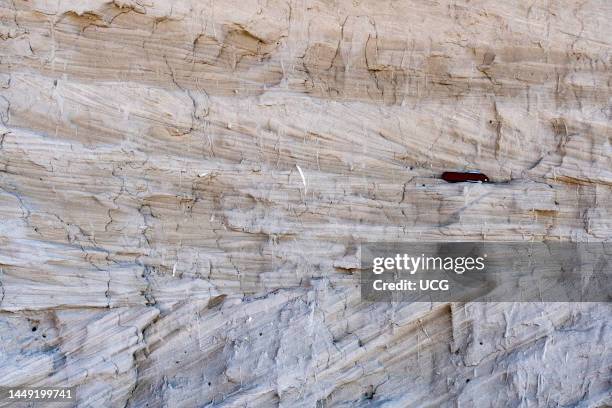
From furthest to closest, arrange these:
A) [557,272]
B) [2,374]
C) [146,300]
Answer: [557,272] < [146,300] < [2,374]

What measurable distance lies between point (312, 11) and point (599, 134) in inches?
68.1

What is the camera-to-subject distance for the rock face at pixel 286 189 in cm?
368

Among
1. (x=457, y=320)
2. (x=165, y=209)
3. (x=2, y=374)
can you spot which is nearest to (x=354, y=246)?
(x=457, y=320)

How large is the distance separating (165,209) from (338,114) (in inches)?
41.5

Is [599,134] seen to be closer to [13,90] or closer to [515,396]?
[515,396]

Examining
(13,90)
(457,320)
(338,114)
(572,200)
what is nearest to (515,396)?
(457,320)

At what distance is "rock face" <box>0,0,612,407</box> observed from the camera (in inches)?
145

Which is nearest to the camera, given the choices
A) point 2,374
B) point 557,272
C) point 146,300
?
point 2,374

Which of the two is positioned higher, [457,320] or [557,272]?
[557,272]

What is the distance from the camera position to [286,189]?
387cm

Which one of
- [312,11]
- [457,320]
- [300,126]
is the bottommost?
[457,320]

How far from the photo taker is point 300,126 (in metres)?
3.89

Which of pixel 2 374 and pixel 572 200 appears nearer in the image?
pixel 2 374

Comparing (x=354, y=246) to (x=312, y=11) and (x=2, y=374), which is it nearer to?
(x=312, y=11)
